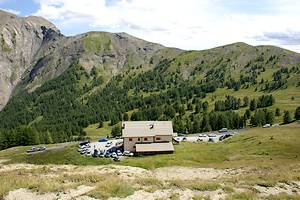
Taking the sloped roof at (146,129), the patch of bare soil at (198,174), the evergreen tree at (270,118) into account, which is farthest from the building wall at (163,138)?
the evergreen tree at (270,118)

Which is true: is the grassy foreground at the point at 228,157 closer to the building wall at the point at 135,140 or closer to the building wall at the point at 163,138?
the building wall at the point at 163,138

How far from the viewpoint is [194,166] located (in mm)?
65375

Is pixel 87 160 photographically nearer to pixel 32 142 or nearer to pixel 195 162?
pixel 195 162

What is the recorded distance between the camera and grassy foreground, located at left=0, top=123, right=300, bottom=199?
1051 inches

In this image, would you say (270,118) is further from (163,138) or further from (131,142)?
(131,142)

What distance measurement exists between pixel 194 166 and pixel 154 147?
29172 mm

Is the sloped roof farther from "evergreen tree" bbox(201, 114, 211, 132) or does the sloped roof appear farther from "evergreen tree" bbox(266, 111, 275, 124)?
"evergreen tree" bbox(266, 111, 275, 124)

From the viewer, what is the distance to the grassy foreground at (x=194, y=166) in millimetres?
26688

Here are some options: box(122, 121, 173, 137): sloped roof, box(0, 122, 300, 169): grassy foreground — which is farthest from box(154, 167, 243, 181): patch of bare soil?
box(122, 121, 173, 137): sloped roof

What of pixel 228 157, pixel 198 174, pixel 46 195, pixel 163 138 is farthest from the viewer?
pixel 163 138

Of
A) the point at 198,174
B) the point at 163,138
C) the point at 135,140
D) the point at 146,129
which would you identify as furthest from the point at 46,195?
the point at 163,138

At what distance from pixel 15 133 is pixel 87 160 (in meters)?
87.9

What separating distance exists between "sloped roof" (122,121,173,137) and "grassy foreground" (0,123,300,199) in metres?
7.67

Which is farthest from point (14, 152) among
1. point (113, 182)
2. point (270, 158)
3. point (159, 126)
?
point (113, 182)
